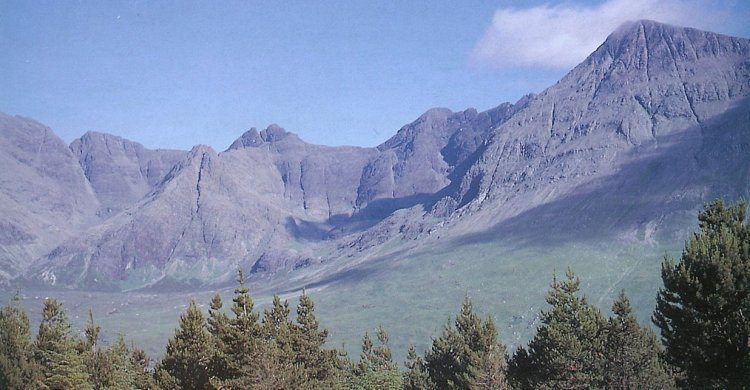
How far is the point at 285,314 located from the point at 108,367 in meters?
14.8

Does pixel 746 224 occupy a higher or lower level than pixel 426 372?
higher

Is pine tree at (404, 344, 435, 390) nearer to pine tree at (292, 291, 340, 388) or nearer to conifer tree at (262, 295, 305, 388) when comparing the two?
pine tree at (292, 291, 340, 388)

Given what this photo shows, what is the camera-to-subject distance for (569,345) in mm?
52938

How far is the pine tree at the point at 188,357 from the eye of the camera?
4112 cm

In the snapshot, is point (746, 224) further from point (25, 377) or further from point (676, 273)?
point (25, 377)

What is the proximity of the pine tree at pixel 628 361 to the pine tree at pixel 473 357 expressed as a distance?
916 cm

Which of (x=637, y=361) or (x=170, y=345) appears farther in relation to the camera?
(x=637, y=361)

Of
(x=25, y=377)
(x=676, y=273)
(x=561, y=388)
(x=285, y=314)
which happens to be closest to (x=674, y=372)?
(x=561, y=388)

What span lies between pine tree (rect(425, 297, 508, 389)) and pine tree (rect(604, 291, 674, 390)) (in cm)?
916

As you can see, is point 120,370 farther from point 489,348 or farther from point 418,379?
point 418,379

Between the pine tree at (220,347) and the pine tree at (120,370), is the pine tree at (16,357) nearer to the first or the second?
the pine tree at (120,370)

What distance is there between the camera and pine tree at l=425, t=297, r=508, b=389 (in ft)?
191

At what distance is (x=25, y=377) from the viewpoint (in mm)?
53969

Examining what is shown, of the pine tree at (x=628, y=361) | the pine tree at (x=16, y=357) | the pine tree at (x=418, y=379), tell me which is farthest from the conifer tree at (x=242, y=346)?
the pine tree at (x=418, y=379)
